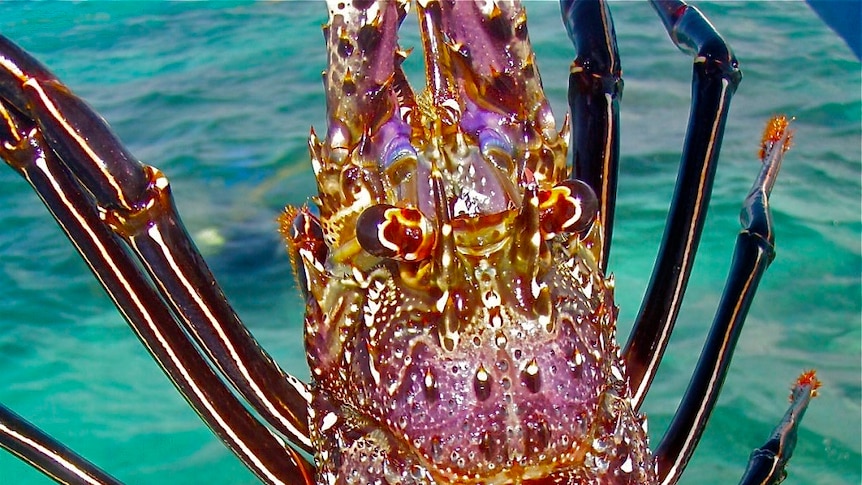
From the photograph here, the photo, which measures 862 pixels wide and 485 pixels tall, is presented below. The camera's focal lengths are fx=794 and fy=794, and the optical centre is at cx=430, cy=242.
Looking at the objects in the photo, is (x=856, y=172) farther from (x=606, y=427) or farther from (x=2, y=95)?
(x=2, y=95)

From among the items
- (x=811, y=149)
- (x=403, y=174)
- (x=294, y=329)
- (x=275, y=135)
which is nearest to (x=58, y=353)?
(x=294, y=329)

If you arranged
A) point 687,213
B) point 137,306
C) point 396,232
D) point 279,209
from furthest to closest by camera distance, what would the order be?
1. point 279,209
2. point 687,213
3. point 137,306
4. point 396,232

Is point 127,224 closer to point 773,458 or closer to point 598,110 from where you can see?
point 598,110

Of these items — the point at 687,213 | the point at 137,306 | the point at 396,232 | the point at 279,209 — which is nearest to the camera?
the point at 396,232

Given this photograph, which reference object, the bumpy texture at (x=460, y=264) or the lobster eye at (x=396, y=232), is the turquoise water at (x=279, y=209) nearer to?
the bumpy texture at (x=460, y=264)

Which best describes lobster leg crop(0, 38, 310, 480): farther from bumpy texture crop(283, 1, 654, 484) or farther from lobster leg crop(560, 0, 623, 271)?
lobster leg crop(560, 0, 623, 271)

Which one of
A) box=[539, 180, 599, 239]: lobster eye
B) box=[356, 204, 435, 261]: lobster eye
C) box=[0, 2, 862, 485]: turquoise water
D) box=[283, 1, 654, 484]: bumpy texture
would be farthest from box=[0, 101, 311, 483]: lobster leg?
box=[0, 2, 862, 485]: turquoise water

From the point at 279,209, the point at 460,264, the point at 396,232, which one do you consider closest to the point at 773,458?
the point at 460,264
